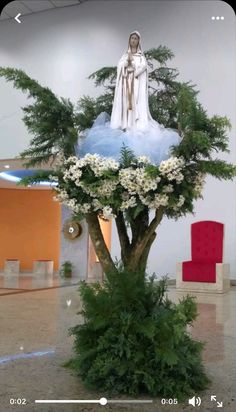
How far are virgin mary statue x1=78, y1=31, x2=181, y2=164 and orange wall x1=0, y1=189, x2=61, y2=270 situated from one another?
12.6 meters

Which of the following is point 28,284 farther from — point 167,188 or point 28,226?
point 167,188

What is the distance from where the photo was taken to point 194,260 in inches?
313

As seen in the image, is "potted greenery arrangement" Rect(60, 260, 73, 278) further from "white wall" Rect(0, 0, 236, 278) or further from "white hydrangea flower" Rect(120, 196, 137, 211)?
"white hydrangea flower" Rect(120, 196, 137, 211)

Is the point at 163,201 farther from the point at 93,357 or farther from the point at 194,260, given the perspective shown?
the point at 194,260

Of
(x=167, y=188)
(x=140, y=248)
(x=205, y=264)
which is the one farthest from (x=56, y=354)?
(x=205, y=264)

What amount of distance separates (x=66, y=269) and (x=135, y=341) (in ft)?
32.3

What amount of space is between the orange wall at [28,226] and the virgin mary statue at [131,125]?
496 inches

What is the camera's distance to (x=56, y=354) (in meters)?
2.81

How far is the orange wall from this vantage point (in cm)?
1458

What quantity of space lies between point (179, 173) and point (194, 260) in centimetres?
627

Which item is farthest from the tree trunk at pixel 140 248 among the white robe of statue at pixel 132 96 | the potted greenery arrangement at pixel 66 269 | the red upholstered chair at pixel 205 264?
the potted greenery arrangement at pixel 66 269

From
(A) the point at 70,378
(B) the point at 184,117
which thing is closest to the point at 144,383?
(A) the point at 70,378

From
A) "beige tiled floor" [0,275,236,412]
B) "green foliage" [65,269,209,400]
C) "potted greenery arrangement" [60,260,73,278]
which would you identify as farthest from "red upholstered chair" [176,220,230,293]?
"green foliage" [65,269,209,400]

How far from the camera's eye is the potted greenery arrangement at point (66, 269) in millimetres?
11578
